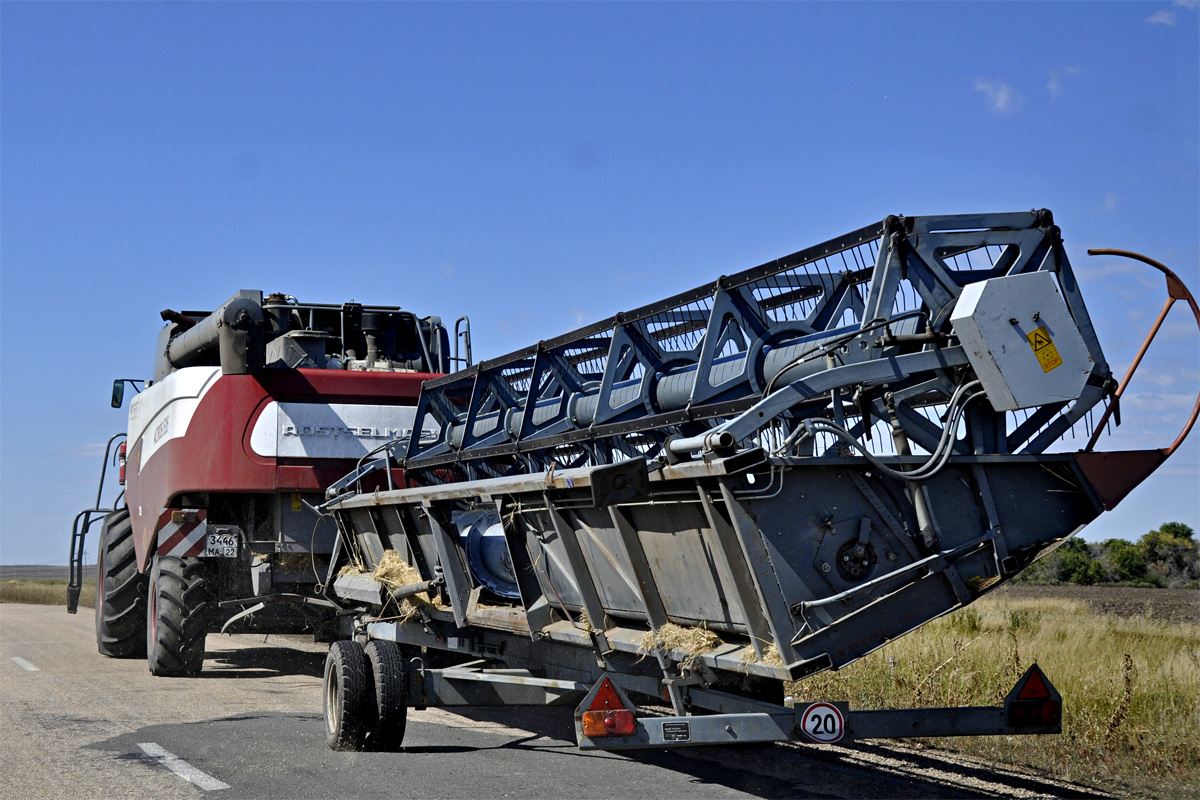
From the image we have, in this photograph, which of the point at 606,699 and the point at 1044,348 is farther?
the point at 606,699

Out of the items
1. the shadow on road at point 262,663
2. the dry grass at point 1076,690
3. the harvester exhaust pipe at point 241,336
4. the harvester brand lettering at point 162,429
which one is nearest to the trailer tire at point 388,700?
the dry grass at point 1076,690

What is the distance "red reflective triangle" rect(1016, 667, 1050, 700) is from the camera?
17.9 ft

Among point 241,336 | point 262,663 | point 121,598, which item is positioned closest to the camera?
point 241,336

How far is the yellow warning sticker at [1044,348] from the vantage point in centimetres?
529

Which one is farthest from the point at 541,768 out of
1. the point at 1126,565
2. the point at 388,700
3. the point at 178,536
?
the point at 1126,565

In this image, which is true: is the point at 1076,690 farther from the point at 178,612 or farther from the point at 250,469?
the point at 178,612

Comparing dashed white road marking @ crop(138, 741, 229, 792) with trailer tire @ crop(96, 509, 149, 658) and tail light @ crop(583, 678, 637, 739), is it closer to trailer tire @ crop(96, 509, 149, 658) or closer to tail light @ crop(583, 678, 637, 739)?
tail light @ crop(583, 678, 637, 739)

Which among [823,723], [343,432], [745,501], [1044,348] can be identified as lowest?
[823,723]

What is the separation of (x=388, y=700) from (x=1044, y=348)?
4499 millimetres

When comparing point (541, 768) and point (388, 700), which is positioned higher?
point (388, 700)

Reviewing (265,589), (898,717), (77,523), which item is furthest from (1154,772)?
(77,523)

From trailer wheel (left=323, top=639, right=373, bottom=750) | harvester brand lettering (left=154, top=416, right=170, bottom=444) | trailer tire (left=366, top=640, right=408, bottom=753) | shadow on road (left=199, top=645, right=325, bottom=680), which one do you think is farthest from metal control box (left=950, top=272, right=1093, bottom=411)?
shadow on road (left=199, top=645, right=325, bottom=680)

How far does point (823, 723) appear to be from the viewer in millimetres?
5242

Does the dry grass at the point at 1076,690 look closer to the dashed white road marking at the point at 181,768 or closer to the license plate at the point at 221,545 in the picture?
the dashed white road marking at the point at 181,768
